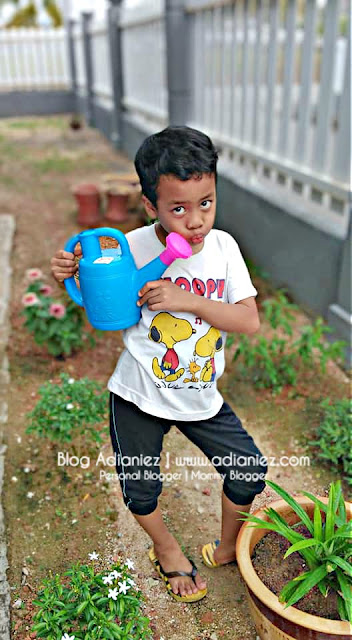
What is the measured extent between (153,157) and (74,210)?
4.79 meters

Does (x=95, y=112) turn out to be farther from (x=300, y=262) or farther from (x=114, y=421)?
(x=114, y=421)

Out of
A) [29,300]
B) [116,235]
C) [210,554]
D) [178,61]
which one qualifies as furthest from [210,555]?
[178,61]

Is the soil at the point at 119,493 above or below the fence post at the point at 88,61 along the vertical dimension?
Answer: below

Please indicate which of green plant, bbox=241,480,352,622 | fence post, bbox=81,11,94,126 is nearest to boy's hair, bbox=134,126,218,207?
green plant, bbox=241,480,352,622

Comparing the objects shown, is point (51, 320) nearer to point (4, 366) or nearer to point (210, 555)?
point (4, 366)

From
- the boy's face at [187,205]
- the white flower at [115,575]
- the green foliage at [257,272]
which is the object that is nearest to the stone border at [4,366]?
the white flower at [115,575]

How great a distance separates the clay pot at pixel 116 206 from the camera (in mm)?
5477

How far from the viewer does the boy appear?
1523 mm

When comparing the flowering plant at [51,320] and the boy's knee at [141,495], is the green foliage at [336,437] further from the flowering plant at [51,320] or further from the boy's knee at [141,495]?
the flowering plant at [51,320]

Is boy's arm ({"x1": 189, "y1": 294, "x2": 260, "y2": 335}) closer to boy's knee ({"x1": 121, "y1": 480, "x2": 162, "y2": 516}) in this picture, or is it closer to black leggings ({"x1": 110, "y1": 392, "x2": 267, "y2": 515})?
black leggings ({"x1": 110, "y1": 392, "x2": 267, "y2": 515})

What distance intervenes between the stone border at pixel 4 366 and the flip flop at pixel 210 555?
686 mm

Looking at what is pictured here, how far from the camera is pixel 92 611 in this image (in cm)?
167

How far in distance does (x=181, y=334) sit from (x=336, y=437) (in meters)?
1.21

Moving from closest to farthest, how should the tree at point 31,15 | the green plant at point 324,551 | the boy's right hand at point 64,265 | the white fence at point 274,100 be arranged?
the green plant at point 324,551 → the boy's right hand at point 64,265 → the white fence at point 274,100 → the tree at point 31,15
